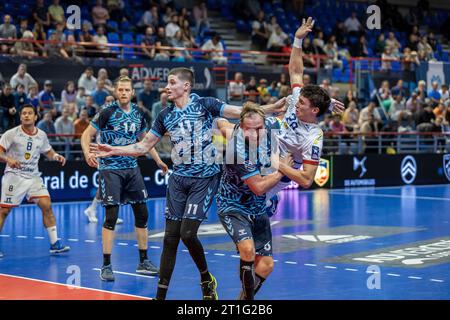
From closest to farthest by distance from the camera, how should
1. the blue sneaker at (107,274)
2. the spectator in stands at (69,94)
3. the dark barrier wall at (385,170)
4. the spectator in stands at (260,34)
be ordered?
the blue sneaker at (107,274)
the spectator in stands at (69,94)
the dark barrier wall at (385,170)
the spectator in stands at (260,34)

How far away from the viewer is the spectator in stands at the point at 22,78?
19.8 meters

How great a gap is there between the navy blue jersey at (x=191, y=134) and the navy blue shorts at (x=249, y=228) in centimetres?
70

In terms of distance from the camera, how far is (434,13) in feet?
128

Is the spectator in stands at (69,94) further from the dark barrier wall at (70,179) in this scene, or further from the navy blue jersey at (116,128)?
the navy blue jersey at (116,128)

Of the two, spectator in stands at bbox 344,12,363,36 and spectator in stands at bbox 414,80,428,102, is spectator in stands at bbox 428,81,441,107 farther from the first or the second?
spectator in stands at bbox 344,12,363,36

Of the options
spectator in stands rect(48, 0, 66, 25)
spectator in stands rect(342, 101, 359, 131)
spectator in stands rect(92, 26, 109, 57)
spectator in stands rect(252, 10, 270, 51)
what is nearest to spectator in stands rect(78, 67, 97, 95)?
spectator in stands rect(92, 26, 109, 57)

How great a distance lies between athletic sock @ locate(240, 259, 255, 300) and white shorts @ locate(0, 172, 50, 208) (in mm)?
5329

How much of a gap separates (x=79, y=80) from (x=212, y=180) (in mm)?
12974

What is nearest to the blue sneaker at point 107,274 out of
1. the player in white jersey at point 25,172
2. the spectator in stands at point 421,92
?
the player in white jersey at point 25,172

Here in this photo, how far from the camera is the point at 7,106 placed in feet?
61.4

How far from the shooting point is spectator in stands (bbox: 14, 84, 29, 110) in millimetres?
18766

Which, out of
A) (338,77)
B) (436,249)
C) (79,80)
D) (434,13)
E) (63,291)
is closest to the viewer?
(63,291)
